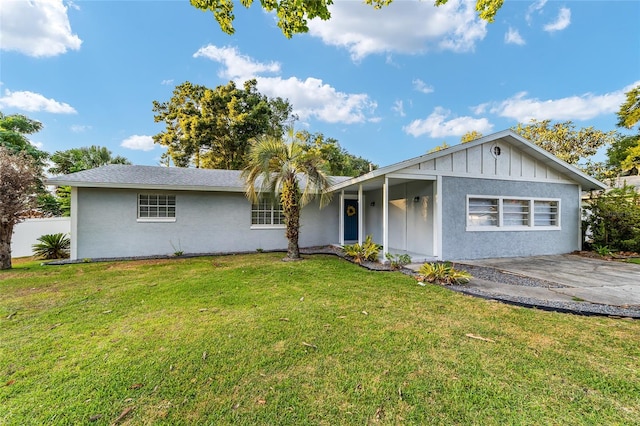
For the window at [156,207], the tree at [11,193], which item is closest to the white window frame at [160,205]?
the window at [156,207]

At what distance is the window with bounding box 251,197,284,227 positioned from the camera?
1103 cm

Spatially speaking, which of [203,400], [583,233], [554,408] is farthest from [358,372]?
[583,233]

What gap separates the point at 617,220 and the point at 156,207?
17.0m

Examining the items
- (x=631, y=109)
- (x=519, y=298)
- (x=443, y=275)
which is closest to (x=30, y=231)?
(x=443, y=275)

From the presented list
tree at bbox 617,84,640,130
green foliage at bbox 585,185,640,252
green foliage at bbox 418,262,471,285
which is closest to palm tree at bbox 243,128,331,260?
green foliage at bbox 418,262,471,285

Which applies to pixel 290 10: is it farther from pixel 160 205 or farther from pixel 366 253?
pixel 160 205

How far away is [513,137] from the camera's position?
8.52 m

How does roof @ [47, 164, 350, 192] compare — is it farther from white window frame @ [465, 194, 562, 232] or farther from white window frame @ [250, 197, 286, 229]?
white window frame @ [465, 194, 562, 232]

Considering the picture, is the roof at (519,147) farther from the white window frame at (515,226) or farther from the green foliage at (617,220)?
the white window frame at (515,226)

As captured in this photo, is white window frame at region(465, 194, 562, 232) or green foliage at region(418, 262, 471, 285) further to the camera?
white window frame at region(465, 194, 562, 232)

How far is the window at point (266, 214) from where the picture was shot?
1103 centimetres

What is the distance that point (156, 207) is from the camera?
9898 mm

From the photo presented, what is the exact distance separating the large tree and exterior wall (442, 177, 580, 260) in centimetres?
1531

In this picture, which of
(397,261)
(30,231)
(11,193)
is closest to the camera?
(11,193)
